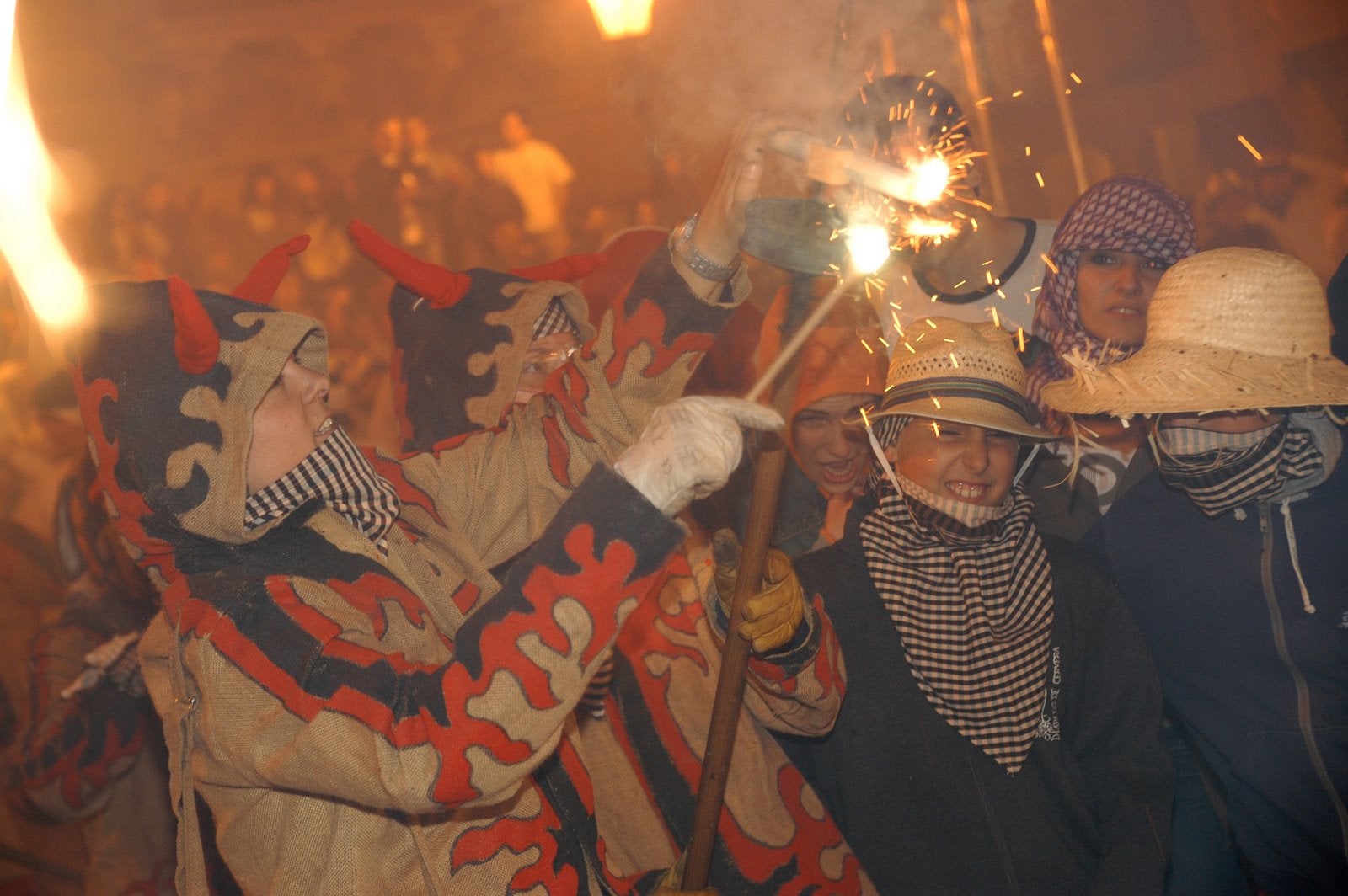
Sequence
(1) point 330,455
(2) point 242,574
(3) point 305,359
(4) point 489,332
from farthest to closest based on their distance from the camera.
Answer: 1. (4) point 489,332
2. (3) point 305,359
3. (1) point 330,455
4. (2) point 242,574

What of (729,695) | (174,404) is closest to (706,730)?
(729,695)

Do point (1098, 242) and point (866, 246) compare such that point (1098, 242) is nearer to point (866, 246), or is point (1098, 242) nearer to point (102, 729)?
point (866, 246)

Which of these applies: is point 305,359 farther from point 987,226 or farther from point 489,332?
point 987,226

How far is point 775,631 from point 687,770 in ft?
1.55

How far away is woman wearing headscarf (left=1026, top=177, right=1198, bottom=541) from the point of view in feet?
8.93

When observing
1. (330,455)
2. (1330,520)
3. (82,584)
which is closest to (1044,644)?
(1330,520)

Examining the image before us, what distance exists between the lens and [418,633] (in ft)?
6.07

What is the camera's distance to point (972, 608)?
2506mm

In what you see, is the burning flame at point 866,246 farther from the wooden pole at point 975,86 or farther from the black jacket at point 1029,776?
the wooden pole at point 975,86

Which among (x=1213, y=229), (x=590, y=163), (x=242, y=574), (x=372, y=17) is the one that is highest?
(x=372, y=17)

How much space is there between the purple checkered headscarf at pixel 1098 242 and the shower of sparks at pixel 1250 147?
2.66 meters

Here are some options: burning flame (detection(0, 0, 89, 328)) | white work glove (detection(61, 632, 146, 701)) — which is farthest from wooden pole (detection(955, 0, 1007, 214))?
burning flame (detection(0, 0, 89, 328))

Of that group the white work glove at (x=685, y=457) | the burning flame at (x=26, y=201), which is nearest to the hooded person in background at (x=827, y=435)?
the white work glove at (x=685, y=457)

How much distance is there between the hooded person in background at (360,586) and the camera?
1.54 meters
